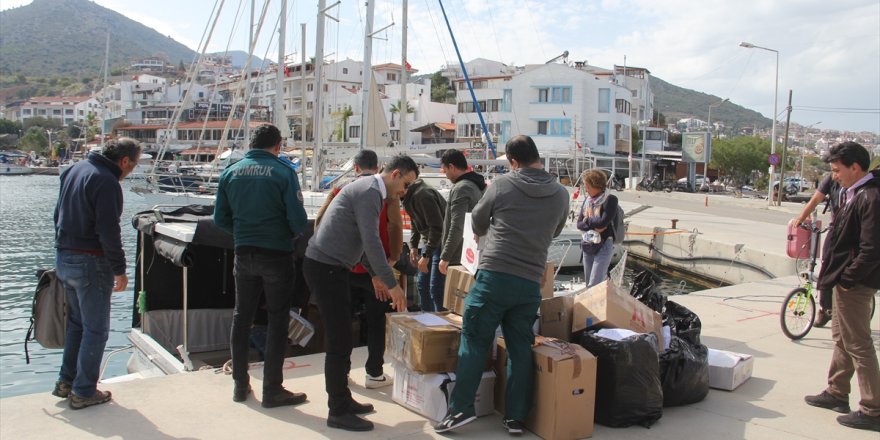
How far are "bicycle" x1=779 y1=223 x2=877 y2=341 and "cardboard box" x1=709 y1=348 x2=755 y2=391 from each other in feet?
6.21

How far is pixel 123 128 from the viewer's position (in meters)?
87.1

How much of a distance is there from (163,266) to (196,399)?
2650mm

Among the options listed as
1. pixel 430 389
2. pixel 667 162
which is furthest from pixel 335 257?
pixel 667 162

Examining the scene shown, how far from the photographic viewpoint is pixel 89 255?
4.18m

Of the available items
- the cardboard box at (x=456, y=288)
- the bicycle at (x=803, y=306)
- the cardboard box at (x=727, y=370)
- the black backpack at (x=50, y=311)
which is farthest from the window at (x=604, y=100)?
the black backpack at (x=50, y=311)

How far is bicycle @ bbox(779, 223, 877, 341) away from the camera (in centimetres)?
677

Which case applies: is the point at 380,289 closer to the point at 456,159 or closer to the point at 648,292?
the point at 456,159

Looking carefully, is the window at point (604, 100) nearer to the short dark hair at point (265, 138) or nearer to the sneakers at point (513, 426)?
the short dark hair at point (265, 138)

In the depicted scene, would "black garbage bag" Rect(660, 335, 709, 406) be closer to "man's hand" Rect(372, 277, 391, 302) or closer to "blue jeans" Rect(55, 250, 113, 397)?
"man's hand" Rect(372, 277, 391, 302)

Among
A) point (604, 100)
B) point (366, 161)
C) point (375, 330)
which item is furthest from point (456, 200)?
point (604, 100)

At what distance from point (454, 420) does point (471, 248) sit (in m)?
1.35

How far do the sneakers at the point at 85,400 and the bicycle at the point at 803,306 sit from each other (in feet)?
20.7

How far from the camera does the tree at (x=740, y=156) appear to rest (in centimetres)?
6153

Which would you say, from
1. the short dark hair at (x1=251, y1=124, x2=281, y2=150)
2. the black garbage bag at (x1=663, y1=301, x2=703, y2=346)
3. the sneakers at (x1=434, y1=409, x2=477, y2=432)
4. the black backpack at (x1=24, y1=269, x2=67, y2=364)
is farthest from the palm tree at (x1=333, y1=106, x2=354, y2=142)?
the sneakers at (x1=434, y1=409, x2=477, y2=432)
